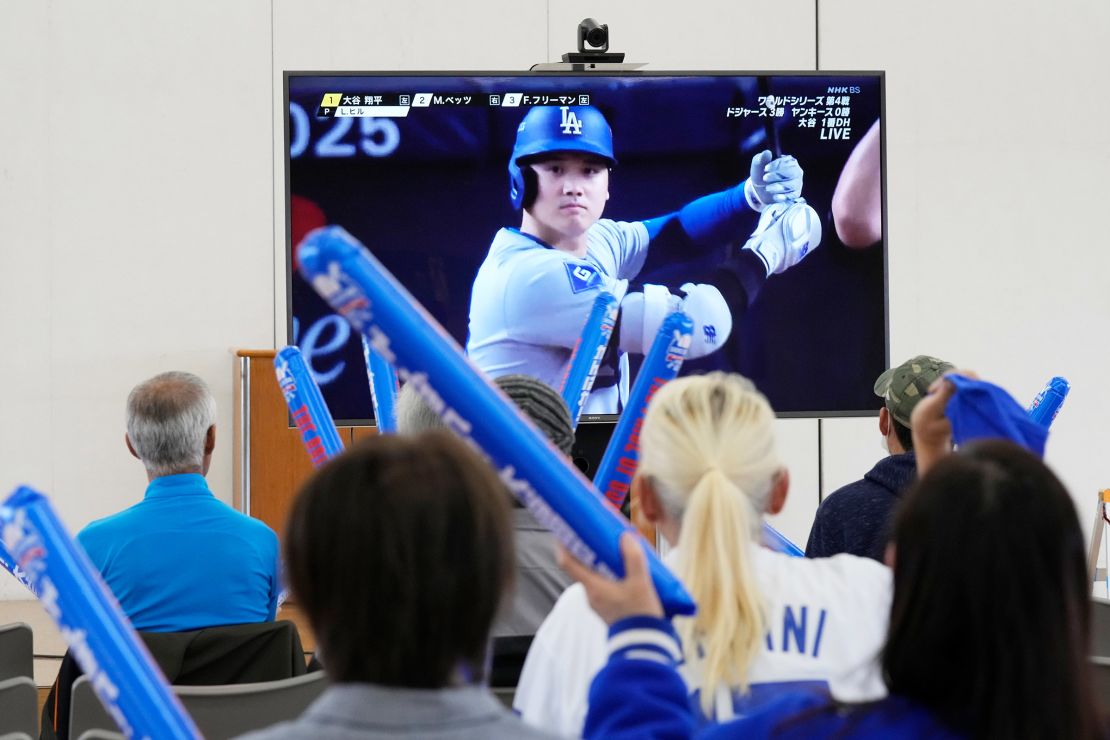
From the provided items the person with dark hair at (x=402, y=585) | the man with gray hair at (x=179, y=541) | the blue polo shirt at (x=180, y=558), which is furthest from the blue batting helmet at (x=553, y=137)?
the person with dark hair at (x=402, y=585)

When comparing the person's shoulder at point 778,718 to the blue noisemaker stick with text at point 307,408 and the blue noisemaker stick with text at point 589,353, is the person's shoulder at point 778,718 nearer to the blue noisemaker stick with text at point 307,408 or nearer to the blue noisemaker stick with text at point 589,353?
the blue noisemaker stick with text at point 307,408

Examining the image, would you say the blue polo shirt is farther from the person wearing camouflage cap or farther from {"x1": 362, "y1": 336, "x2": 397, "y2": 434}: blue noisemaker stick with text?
the person wearing camouflage cap

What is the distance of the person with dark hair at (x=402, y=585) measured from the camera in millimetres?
899

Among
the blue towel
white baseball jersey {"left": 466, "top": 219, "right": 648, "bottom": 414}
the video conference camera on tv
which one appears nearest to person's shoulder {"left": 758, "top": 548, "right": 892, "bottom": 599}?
the blue towel

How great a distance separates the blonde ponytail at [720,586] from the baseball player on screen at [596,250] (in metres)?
2.85

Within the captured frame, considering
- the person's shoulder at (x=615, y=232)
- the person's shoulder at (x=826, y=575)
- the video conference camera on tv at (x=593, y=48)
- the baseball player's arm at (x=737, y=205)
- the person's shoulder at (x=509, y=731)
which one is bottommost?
the person's shoulder at (x=509, y=731)

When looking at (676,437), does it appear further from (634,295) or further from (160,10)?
(160,10)

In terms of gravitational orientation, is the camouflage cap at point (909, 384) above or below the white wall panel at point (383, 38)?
below

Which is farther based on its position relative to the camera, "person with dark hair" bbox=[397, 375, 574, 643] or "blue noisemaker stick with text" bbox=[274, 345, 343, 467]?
"blue noisemaker stick with text" bbox=[274, 345, 343, 467]

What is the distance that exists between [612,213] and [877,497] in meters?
A: 1.95

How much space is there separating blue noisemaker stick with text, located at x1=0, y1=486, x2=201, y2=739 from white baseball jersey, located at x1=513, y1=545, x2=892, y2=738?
52 cm

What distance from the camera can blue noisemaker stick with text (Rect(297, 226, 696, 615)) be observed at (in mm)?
907

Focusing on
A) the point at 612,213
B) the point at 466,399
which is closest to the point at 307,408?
the point at 466,399

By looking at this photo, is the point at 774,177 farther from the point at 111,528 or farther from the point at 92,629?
the point at 92,629
